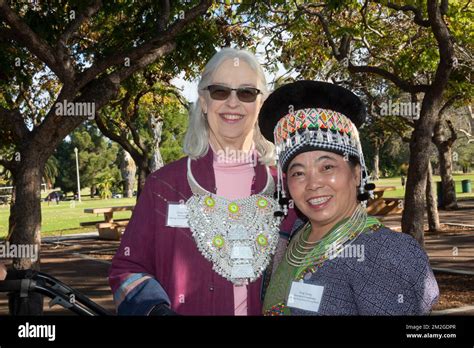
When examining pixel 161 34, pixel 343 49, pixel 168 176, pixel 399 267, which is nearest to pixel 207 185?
pixel 168 176

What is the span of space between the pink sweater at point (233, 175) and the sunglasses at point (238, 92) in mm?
285

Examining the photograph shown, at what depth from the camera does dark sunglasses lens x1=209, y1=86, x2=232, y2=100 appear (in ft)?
9.74

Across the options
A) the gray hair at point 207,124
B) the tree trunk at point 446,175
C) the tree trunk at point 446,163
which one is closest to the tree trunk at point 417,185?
the gray hair at point 207,124

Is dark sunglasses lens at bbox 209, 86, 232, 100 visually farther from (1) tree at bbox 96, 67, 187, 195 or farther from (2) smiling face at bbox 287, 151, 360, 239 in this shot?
(1) tree at bbox 96, 67, 187, 195

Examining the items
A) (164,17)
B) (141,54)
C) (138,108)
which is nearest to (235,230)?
(141,54)

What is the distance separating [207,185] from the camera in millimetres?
2941

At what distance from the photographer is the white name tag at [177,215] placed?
2.75m

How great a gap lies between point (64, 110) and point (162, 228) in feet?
22.2

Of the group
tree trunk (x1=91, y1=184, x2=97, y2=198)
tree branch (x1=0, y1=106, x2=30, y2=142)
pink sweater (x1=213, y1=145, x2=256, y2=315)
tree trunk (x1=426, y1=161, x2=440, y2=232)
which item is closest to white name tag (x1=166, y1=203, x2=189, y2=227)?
pink sweater (x1=213, y1=145, x2=256, y2=315)

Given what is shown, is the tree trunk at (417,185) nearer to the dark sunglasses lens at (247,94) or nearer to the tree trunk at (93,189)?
the dark sunglasses lens at (247,94)

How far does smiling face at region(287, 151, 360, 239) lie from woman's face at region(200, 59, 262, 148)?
0.62 metres
